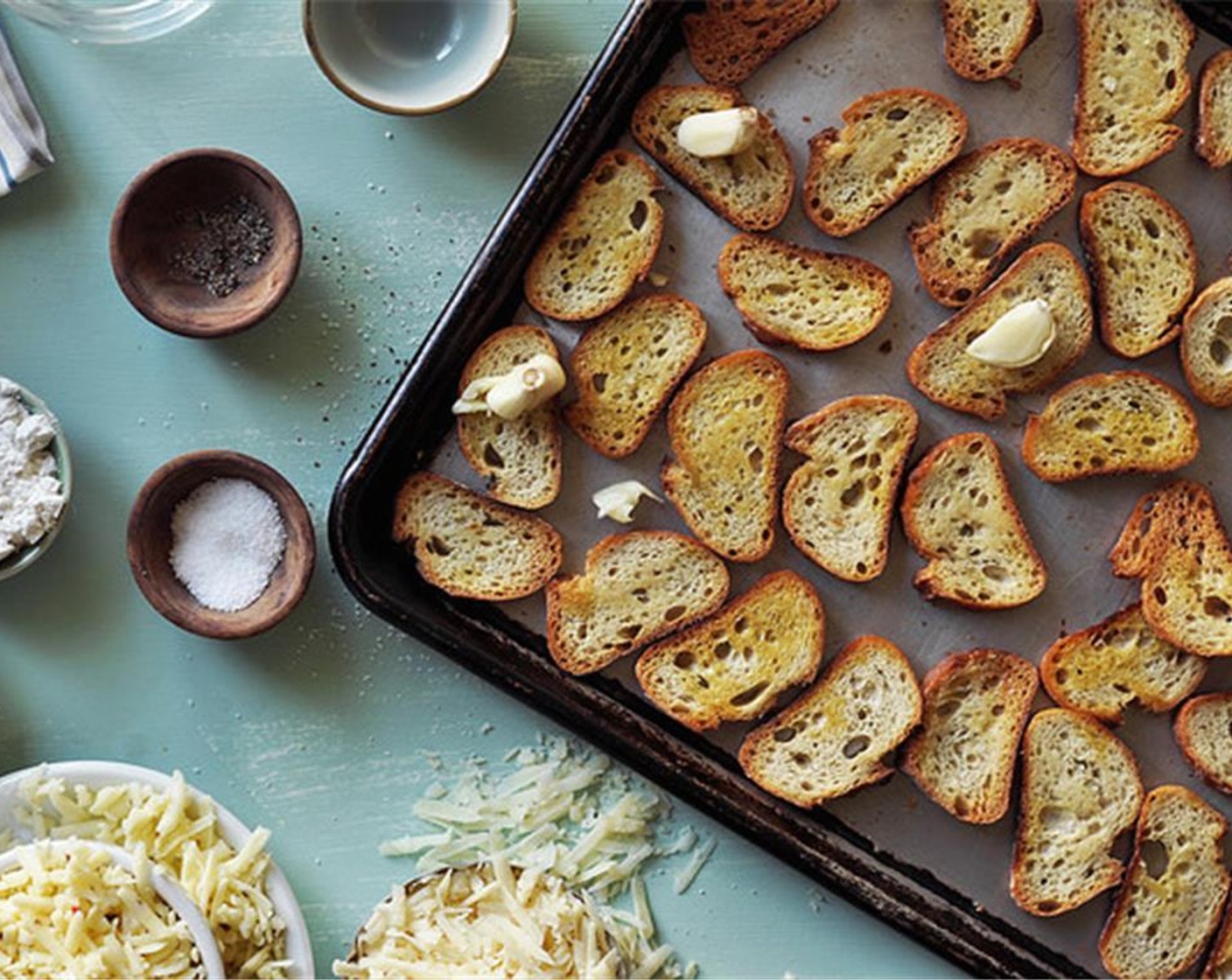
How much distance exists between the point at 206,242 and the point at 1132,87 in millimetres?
1428

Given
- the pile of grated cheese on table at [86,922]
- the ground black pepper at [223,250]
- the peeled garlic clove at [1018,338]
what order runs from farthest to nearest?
the ground black pepper at [223,250]
the peeled garlic clove at [1018,338]
the pile of grated cheese on table at [86,922]

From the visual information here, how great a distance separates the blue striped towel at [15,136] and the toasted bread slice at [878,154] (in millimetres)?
Answer: 1199

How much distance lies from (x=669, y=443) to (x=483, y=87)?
0.62m

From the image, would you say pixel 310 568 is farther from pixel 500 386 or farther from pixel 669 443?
pixel 669 443

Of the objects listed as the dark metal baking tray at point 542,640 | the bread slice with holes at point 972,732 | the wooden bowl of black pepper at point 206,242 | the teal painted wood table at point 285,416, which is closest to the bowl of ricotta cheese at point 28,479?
the teal painted wood table at point 285,416

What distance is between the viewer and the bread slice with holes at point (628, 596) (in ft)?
7.95

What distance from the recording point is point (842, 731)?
243 centimetres

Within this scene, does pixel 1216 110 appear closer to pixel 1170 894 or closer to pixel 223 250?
pixel 1170 894

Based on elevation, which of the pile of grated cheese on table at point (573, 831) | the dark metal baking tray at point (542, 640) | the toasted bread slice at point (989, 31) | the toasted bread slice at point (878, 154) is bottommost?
the pile of grated cheese on table at point (573, 831)

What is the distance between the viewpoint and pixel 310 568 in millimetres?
2449

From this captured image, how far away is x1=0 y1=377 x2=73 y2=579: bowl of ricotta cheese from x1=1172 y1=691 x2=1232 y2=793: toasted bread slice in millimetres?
1719

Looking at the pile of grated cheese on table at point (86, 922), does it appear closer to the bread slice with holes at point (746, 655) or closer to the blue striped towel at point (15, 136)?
the bread slice with holes at point (746, 655)

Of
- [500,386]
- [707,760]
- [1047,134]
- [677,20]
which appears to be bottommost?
[707,760]

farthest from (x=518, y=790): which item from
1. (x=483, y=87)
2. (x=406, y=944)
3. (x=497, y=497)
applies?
(x=483, y=87)
